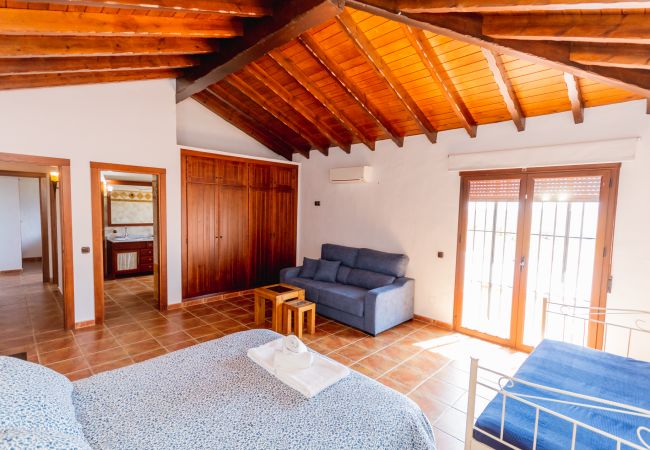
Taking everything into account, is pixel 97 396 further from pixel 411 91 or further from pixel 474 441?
pixel 411 91

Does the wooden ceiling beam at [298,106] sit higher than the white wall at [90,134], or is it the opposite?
the wooden ceiling beam at [298,106]

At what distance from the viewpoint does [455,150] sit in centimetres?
435

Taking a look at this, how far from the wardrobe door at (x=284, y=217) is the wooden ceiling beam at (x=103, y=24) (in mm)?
3157

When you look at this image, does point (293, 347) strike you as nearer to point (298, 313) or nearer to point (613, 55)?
point (298, 313)

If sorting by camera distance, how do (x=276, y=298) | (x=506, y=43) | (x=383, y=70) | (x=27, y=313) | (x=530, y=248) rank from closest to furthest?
(x=506, y=43), (x=383, y=70), (x=530, y=248), (x=276, y=298), (x=27, y=313)

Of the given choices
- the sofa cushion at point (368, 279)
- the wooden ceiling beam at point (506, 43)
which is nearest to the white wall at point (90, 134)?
the sofa cushion at point (368, 279)

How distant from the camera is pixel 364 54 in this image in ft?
10.9

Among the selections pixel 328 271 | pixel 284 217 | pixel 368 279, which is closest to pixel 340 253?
pixel 328 271

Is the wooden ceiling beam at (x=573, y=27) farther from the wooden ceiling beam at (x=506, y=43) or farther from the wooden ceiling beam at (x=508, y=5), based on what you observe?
the wooden ceiling beam at (x=508, y=5)

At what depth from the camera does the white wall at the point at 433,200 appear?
313 centimetres

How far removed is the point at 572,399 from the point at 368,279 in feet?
9.84

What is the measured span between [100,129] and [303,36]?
2.91 m

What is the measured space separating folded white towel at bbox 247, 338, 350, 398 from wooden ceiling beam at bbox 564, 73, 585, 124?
3.19 metres

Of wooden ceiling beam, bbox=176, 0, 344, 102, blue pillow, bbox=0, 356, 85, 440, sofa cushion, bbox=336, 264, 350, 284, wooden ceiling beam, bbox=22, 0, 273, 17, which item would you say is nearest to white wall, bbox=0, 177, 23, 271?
wooden ceiling beam, bbox=176, 0, 344, 102
